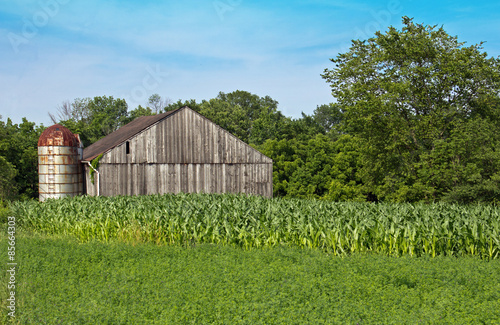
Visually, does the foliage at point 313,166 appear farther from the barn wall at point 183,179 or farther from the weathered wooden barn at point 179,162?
the weathered wooden barn at point 179,162

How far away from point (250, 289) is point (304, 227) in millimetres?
5146

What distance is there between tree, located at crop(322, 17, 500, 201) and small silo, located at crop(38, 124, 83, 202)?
18.3 metres

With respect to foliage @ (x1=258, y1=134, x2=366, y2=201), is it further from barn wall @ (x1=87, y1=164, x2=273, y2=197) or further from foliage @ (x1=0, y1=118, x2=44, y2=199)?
foliage @ (x1=0, y1=118, x2=44, y2=199)

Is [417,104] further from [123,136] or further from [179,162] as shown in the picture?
[123,136]

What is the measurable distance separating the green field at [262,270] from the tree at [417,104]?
552 inches

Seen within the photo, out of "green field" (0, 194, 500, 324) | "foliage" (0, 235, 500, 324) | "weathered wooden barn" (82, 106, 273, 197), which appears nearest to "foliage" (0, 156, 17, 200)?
"weathered wooden barn" (82, 106, 273, 197)

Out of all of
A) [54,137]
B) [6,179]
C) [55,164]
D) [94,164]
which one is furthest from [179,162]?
[6,179]

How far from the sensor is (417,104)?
27953mm

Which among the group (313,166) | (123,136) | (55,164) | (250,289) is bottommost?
(250,289)

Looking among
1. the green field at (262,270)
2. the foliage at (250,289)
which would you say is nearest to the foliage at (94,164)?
the green field at (262,270)

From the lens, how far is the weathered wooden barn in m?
23.1

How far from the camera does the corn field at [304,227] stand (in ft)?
37.2

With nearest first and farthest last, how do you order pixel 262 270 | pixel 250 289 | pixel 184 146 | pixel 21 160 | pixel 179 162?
pixel 250 289
pixel 262 270
pixel 179 162
pixel 184 146
pixel 21 160

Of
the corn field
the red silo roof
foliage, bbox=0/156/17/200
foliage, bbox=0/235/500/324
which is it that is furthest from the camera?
foliage, bbox=0/156/17/200
